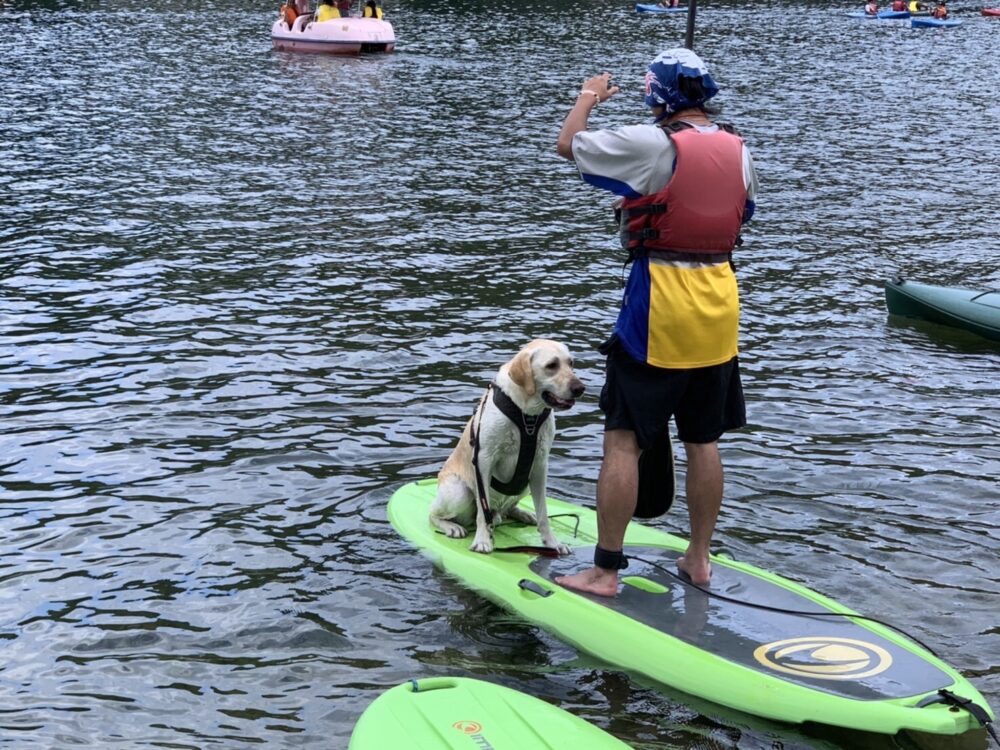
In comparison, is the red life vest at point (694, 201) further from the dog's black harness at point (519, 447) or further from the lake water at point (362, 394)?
the lake water at point (362, 394)

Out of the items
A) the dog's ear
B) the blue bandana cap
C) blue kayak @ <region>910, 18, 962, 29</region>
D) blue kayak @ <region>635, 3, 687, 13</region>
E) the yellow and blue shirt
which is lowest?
the dog's ear

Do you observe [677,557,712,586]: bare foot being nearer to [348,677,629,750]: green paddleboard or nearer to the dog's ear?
the dog's ear

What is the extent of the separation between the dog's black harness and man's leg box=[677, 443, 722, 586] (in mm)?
848

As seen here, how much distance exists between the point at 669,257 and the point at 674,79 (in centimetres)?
80

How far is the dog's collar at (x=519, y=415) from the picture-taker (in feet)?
20.8

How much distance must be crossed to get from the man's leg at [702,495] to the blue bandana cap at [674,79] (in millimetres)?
1628

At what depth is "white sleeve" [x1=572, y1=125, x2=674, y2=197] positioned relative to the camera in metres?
5.32

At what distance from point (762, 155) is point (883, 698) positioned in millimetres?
16292

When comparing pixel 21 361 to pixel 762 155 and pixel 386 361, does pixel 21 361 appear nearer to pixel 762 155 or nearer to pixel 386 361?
pixel 386 361

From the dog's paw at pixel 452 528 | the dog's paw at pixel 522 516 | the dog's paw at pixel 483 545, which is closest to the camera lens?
the dog's paw at pixel 483 545

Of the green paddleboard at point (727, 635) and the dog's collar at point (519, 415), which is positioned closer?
the green paddleboard at point (727, 635)

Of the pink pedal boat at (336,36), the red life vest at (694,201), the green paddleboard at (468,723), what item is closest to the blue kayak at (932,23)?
the pink pedal boat at (336,36)

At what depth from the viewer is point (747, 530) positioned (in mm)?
7500

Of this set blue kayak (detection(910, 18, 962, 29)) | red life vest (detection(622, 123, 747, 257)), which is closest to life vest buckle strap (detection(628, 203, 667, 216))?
red life vest (detection(622, 123, 747, 257))
